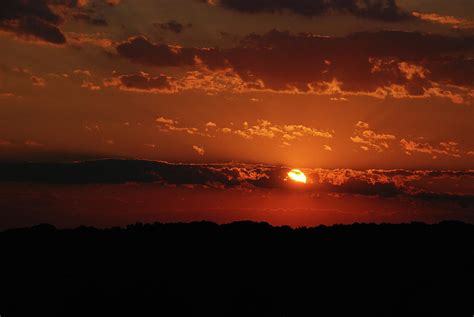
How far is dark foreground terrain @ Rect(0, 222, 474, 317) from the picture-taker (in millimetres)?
84125

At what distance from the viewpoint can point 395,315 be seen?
80.9 m

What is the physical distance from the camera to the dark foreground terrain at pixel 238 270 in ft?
276

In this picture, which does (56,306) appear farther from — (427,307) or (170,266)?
(427,307)

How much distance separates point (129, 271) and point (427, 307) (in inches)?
1429

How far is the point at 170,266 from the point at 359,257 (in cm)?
2448

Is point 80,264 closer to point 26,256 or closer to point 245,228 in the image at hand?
point 26,256

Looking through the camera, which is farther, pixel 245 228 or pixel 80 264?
pixel 245 228

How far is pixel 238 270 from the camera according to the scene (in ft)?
314

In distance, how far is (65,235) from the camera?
354ft

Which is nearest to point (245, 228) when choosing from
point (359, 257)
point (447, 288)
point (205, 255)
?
point (205, 255)

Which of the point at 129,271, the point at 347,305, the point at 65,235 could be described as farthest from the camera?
the point at 65,235

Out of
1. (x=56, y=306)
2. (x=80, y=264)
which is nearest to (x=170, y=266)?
(x=80, y=264)

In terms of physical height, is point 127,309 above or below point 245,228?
below

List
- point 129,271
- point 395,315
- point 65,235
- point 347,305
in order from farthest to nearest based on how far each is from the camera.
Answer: point 65,235
point 129,271
point 347,305
point 395,315
